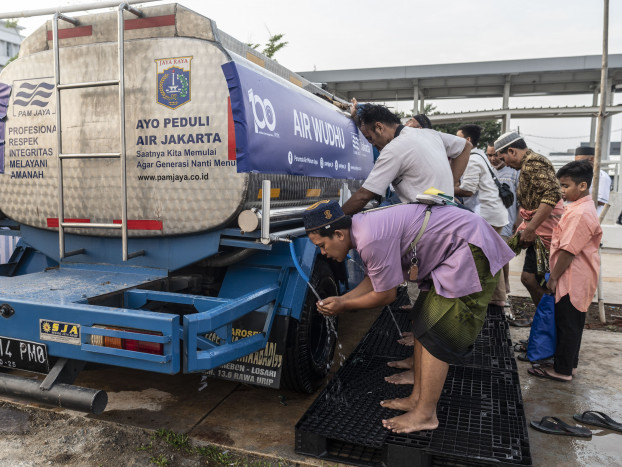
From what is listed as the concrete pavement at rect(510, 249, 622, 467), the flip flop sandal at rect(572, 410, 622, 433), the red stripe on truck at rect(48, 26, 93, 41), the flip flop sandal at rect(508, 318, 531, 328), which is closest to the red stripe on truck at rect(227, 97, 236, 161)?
the red stripe on truck at rect(48, 26, 93, 41)

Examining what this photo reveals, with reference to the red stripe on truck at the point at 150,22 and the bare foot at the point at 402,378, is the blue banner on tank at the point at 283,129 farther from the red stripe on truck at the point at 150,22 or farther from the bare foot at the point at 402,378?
the bare foot at the point at 402,378

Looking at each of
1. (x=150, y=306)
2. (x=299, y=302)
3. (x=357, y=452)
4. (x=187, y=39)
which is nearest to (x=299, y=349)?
(x=299, y=302)

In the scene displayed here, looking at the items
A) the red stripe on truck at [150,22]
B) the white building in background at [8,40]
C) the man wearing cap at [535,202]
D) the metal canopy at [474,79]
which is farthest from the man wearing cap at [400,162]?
the white building in background at [8,40]

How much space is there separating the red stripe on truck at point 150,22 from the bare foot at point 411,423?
9.21 feet

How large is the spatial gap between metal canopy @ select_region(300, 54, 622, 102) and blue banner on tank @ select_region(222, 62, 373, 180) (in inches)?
837

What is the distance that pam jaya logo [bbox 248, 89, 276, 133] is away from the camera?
3.04 metres

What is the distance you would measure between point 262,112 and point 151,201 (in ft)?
3.20

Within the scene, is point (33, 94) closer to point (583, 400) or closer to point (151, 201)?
point (151, 201)

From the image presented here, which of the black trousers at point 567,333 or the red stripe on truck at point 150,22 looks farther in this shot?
the black trousers at point 567,333

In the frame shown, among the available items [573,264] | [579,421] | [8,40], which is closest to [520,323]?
[573,264]

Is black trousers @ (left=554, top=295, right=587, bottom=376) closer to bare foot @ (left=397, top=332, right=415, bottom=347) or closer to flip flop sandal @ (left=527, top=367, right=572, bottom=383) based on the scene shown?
flip flop sandal @ (left=527, top=367, right=572, bottom=383)

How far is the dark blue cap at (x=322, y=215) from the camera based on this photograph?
2.62m

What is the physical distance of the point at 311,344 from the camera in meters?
3.71

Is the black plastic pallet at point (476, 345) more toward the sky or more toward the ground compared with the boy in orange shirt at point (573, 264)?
more toward the ground
